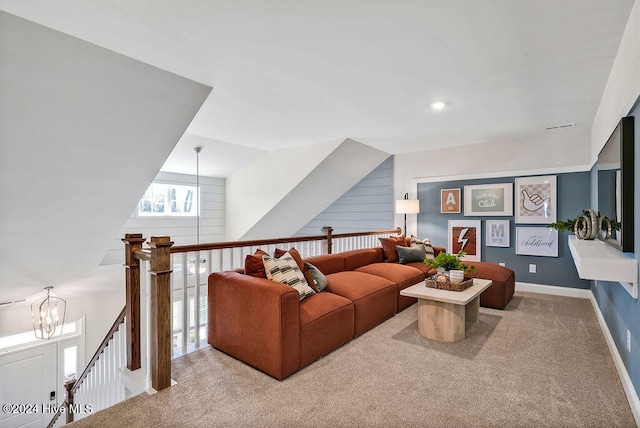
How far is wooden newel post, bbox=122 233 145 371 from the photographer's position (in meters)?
2.48

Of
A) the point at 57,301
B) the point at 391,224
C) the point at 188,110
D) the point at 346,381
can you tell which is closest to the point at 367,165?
the point at 391,224

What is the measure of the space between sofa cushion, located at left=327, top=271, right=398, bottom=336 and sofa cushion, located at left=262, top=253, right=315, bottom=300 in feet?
1.52

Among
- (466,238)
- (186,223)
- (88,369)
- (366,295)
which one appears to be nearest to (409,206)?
(466,238)

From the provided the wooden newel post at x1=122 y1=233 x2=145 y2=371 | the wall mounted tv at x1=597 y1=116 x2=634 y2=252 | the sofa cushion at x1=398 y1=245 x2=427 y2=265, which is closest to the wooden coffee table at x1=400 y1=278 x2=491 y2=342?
the wall mounted tv at x1=597 y1=116 x2=634 y2=252

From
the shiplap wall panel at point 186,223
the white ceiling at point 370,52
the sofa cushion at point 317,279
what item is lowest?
the sofa cushion at point 317,279

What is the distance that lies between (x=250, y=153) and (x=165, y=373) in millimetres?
4435

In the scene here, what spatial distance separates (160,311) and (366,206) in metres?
5.00

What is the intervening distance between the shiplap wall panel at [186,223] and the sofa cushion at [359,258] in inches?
144

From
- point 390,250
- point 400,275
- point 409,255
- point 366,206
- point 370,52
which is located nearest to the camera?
point 370,52

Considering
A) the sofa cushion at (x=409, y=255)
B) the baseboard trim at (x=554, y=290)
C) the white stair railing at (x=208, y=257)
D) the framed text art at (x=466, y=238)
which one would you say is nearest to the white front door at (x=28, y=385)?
the white stair railing at (x=208, y=257)

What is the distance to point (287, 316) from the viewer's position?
7.69ft

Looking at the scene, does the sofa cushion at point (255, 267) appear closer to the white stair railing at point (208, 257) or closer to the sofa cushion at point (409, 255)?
the white stair railing at point (208, 257)

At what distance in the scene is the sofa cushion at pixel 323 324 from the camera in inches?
98.9

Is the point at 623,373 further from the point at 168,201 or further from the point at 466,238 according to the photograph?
the point at 168,201
